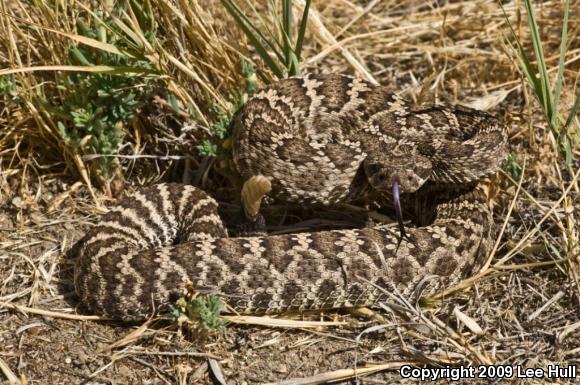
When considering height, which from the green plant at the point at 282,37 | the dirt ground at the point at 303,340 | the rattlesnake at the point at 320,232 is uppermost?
the green plant at the point at 282,37

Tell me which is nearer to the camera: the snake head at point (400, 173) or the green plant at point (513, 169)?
the snake head at point (400, 173)

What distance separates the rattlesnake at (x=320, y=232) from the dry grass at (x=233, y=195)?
180 millimetres

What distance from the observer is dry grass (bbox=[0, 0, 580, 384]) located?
457cm

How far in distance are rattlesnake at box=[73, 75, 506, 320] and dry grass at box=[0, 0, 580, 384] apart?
180 millimetres

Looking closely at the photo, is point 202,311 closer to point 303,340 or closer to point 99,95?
point 303,340

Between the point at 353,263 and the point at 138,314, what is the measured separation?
133 cm

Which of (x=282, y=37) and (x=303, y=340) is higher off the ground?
(x=282, y=37)

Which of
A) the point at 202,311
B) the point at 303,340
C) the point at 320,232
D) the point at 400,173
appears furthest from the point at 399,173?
the point at 202,311

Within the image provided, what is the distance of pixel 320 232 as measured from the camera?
5.14 meters

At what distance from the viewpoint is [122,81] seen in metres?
5.50

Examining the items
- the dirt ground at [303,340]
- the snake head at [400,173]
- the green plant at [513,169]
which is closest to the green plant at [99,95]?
the dirt ground at [303,340]

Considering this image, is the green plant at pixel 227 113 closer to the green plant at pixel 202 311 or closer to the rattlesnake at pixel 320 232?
the rattlesnake at pixel 320 232

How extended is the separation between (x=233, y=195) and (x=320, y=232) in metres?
0.98

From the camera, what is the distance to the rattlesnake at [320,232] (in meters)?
4.84
